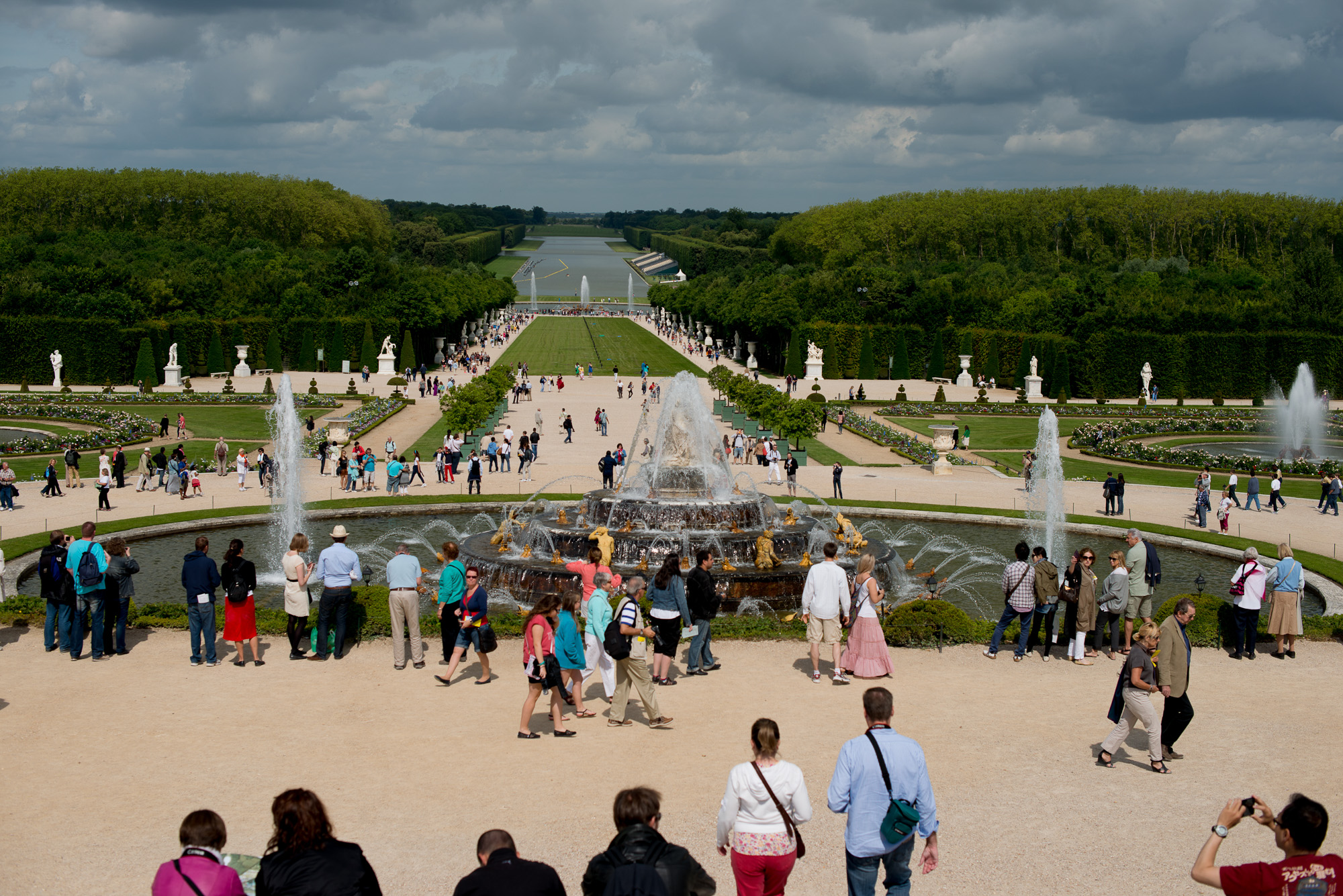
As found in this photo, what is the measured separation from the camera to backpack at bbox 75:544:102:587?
45.3 feet

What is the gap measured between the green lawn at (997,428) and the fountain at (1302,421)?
297 inches

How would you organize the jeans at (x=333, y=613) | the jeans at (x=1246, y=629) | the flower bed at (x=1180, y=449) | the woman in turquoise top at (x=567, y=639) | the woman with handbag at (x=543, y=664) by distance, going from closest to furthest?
1. the woman with handbag at (x=543, y=664)
2. the woman in turquoise top at (x=567, y=639)
3. the jeans at (x=333, y=613)
4. the jeans at (x=1246, y=629)
5. the flower bed at (x=1180, y=449)

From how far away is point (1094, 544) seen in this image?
24.8 m

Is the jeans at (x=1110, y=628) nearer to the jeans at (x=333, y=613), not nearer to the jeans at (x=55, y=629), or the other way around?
the jeans at (x=333, y=613)

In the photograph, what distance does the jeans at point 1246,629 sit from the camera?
48.7ft

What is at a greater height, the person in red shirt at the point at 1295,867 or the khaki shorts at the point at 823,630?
the person in red shirt at the point at 1295,867

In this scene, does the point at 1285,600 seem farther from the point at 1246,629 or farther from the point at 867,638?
the point at 867,638

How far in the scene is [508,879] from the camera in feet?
18.2

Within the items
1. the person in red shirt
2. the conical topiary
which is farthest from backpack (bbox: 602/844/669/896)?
the conical topiary

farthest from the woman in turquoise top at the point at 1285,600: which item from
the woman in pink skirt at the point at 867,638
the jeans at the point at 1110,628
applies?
the woman in pink skirt at the point at 867,638

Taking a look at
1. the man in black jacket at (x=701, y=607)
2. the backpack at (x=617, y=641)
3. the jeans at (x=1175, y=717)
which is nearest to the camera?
the jeans at (x=1175, y=717)

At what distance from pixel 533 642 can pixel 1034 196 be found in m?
125

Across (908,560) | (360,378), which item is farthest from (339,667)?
(360,378)

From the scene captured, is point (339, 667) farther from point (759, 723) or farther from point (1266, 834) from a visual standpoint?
point (1266, 834)
